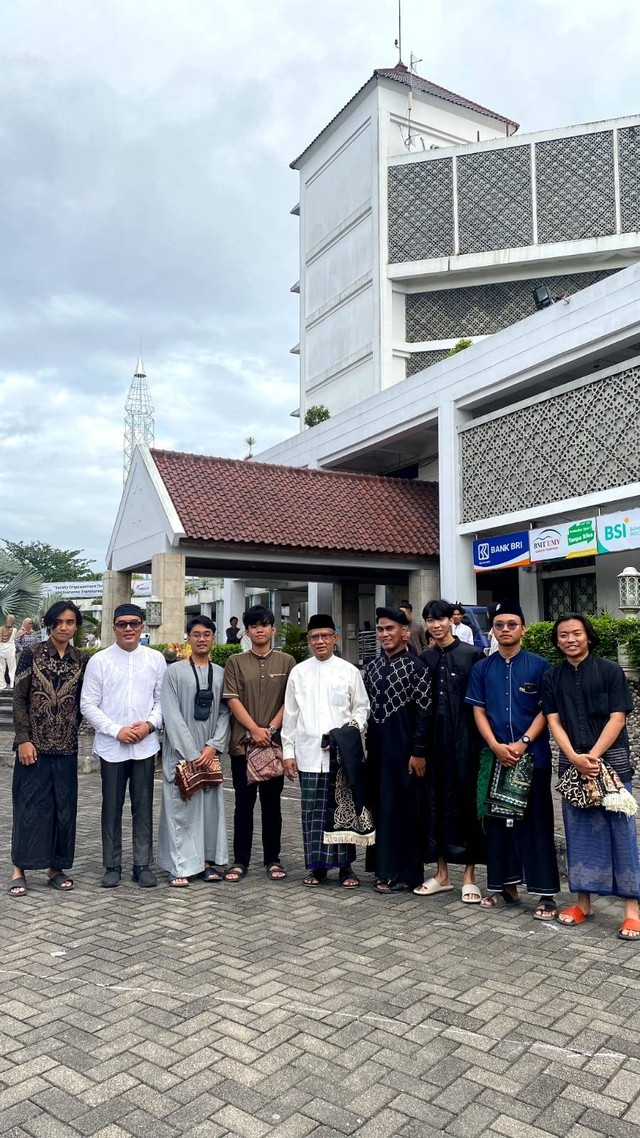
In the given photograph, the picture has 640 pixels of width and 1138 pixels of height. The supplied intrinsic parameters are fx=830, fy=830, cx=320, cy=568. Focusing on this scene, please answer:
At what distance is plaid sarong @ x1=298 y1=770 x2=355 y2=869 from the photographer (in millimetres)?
5191

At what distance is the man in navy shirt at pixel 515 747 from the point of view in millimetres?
4691

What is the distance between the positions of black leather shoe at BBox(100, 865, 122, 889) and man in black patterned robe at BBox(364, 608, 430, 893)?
5.36ft

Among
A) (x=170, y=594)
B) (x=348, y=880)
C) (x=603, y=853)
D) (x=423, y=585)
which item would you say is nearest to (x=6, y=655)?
(x=170, y=594)

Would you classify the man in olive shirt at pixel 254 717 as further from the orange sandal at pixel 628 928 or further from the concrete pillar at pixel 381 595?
the concrete pillar at pixel 381 595

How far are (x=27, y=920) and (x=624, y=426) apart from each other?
39.2ft

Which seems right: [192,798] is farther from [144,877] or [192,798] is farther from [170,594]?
[170,594]

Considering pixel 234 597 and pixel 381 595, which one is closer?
pixel 381 595

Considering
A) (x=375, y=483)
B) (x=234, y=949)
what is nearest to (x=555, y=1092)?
(x=234, y=949)

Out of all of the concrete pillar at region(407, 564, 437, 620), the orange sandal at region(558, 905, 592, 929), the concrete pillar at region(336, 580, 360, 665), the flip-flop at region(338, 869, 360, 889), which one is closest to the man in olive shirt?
the flip-flop at region(338, 869, 360, 889)

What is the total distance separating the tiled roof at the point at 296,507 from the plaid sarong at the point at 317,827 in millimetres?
9994

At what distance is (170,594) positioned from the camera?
49.9 feet

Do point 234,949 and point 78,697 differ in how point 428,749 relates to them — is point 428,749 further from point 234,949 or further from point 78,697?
point 78,697

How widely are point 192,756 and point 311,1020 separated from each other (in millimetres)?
2319

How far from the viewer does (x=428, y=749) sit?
508 cm
